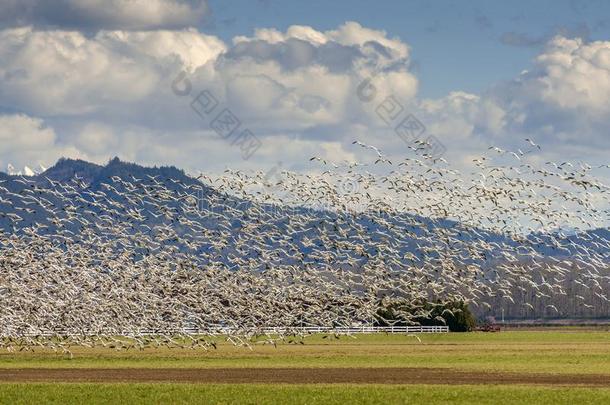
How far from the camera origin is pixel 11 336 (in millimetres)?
119375

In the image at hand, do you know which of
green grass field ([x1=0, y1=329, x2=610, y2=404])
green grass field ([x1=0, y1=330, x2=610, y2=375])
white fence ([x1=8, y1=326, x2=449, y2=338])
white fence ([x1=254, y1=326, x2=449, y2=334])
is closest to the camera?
green grass field ([x1=0, y1=329, x2=610, y2=404])

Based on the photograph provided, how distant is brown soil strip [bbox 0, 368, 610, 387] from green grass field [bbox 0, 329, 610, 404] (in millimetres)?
3596

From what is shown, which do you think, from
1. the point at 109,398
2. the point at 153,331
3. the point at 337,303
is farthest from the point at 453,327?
the point at 109,398

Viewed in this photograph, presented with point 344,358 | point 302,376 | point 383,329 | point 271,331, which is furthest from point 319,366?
point 383,329

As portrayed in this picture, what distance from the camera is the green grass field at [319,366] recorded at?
191 feet

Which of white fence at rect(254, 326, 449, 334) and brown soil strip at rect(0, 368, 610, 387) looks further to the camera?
white fence at rect(254, 326, 449, 334)

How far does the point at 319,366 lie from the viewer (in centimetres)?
8612

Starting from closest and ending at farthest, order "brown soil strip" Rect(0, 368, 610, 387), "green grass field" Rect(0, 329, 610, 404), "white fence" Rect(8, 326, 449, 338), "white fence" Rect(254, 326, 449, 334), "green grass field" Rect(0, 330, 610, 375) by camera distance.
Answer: "green grass field" Rect(0, 329, 610, 404)
"brown soil strip" Rect(0, 368, 610, 387)
"green grass field" Rect(0, 330, 610, 375)
"white fence" Rect(8, 326, 449, 338)
"white fence" Rect(254, 326, 449, 334)

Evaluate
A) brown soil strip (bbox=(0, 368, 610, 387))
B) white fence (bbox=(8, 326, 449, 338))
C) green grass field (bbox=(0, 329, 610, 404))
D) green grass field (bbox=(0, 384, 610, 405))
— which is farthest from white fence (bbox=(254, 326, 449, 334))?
green grass field (bbox=(0, 384, 610, 405))

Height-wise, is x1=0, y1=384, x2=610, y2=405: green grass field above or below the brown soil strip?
below

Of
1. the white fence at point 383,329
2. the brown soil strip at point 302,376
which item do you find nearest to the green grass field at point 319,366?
the brown soil strip at point 302,376

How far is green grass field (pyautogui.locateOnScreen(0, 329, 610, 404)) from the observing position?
58.3 m

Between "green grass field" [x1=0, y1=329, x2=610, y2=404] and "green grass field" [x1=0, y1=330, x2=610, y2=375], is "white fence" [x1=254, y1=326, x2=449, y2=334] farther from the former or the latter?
"green grass field" [x1=0, y1=330, x2=610, y2=375]

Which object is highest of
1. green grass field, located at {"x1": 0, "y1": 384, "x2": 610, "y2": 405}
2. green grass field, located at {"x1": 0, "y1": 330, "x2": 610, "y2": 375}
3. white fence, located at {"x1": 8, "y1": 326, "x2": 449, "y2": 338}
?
white fence, located at {"x1": 8, "y1": 326, "x2": 449, "y2": 338}
